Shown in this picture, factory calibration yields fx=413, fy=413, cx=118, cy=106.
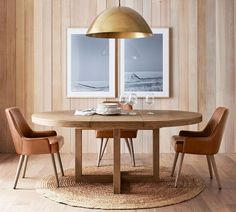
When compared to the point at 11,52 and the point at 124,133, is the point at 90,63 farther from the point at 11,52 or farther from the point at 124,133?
the point at 124,133

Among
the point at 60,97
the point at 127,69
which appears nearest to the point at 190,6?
the point at 127,69

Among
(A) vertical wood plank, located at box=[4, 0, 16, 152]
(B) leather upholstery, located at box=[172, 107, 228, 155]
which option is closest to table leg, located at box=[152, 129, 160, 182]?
→ (B) leather upholstery, located at box=[172, 107, 228, 155]

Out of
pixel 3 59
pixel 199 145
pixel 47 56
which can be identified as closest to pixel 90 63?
pixel 47 56

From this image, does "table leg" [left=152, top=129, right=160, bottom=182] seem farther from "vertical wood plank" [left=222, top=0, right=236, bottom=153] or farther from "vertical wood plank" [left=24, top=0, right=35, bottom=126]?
"vertical wood plank" [left=24, top=0, right=35, bottom=126]

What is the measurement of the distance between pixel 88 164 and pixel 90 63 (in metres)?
1.47

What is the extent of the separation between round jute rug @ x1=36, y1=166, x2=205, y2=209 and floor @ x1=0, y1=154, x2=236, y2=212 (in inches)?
3.4

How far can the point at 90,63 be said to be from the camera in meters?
5.73

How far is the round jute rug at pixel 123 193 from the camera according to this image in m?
3.36

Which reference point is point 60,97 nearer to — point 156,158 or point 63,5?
point 63,5

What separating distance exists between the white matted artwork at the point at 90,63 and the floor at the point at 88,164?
37.5 inches

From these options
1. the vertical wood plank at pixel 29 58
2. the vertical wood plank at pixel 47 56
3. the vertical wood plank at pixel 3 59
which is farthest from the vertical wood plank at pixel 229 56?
the vertical wood plank at pixel 3 59

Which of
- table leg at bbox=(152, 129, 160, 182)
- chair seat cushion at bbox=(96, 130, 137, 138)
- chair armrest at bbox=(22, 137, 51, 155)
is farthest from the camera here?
chair seat cushion at bbox=(96, 130, 137, 138)

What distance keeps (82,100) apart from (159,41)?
53.1 inches

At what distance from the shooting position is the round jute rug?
132 inches
